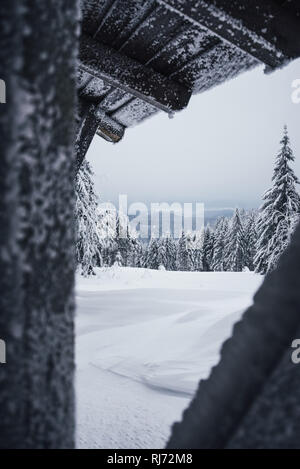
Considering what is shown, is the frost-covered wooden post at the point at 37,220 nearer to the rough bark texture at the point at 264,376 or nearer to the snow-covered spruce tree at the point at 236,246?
the rough bark texture at the point at 264,376

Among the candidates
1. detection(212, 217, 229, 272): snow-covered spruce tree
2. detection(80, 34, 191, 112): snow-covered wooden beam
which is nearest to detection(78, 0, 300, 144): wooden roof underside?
detection(80, 34, 191, 112): snow-covered wooden beam

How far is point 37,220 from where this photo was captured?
1.48 feet

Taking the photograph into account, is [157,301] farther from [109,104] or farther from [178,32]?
[178,32]

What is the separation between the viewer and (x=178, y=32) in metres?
1.83

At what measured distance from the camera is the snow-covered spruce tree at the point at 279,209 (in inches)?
959

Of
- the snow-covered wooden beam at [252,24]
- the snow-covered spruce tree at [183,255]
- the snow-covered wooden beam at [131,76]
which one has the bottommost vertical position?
the snow-covered spruce tree at [183,255]

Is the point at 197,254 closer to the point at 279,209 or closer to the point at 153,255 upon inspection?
the point at 153,255

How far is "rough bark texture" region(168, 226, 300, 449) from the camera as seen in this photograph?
437mm

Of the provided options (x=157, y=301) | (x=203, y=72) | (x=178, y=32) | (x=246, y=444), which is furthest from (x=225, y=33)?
Answer: (x=157, y=301)

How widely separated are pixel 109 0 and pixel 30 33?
1.73 metres

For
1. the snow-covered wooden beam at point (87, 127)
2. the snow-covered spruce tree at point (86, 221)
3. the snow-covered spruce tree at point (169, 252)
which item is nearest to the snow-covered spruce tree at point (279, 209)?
the snow-covered spruce tree at point (86, 221)

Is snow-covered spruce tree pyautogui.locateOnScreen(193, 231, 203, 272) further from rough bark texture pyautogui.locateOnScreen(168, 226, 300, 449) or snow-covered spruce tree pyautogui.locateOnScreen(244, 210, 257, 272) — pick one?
rough bark texture pyautogui.locateOnScreen(168, 226, 300, 449)

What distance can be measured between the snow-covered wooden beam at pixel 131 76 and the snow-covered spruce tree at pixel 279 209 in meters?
23.3

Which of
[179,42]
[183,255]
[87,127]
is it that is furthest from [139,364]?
[183,255]
